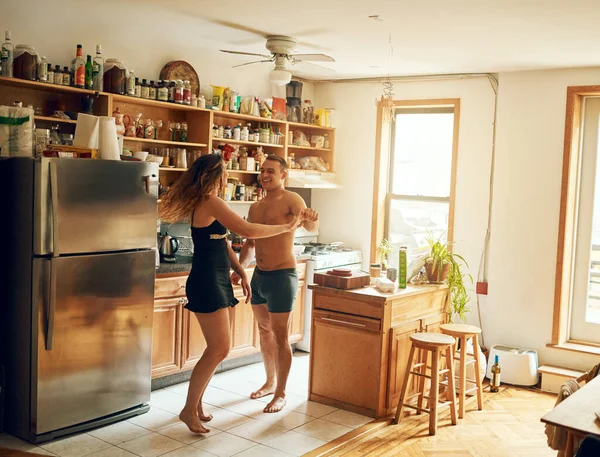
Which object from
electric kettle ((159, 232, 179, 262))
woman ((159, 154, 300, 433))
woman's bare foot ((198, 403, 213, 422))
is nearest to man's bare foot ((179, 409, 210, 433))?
woman ((159, 154, 300, 433))

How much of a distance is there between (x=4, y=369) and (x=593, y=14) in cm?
391

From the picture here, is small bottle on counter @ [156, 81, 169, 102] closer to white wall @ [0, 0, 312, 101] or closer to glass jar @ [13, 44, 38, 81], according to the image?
white wall @ [0, 0, 312, 101]

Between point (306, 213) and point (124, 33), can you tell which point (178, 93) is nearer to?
Answer: point (124, 33)

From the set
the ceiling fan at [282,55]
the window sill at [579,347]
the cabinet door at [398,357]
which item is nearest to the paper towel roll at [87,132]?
the ceiling fan at [282,55]

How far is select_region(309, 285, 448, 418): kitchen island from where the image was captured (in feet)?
14.1

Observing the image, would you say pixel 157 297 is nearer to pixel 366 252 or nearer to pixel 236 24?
pixel 236 24

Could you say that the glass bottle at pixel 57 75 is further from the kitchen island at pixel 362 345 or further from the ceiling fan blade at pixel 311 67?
the kitchen island at pixel 362 345

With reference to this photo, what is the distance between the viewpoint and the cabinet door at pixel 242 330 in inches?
206

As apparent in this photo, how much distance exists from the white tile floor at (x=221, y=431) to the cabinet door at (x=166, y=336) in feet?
0.60

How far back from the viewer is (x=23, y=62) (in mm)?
4195

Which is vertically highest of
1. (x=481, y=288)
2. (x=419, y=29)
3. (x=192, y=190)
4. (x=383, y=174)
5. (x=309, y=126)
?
(x=419, y=29)

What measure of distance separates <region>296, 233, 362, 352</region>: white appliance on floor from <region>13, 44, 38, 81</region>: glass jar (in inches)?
106

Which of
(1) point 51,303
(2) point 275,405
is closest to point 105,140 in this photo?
(1) point 51,303

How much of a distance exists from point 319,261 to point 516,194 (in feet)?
5.80
